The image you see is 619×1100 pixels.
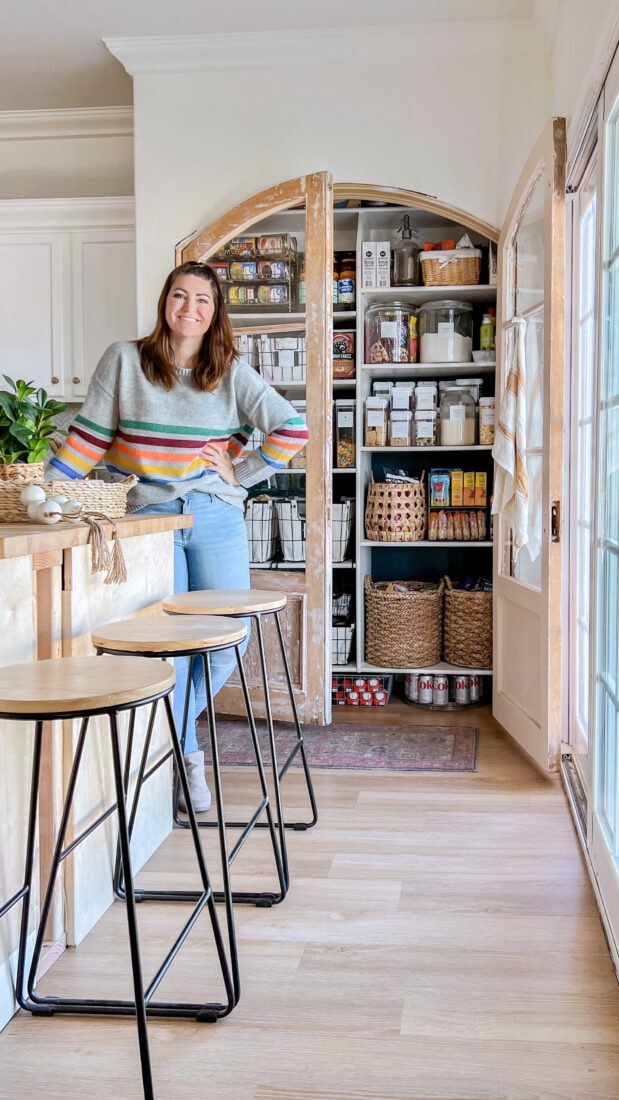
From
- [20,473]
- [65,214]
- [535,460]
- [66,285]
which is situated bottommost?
[20,473]

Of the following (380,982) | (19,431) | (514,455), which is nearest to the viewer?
(380,982)

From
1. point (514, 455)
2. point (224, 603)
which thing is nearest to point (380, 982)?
point (224, 603)

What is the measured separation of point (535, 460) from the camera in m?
3.31

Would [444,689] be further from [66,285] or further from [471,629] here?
[66,285]

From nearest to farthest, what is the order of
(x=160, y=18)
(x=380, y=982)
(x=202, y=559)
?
(x=380, y=982)
(x=202, y=559)
(x=160, y=18)

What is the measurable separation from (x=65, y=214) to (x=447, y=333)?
1.73 meters

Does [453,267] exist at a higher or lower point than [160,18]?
lower

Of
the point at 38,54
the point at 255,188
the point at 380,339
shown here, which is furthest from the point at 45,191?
the point at 380,339

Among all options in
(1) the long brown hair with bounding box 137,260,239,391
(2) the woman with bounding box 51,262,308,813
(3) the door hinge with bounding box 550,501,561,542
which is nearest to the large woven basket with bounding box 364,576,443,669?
(3) the door hinge with bounding box 550,501,561,542

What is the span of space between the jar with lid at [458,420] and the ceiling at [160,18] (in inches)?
58.5

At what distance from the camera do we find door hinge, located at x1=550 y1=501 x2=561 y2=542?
9.85 feet

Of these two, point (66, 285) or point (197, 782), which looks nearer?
point (197, 782)

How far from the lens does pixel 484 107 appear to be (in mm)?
3725

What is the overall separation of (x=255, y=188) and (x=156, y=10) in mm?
711
